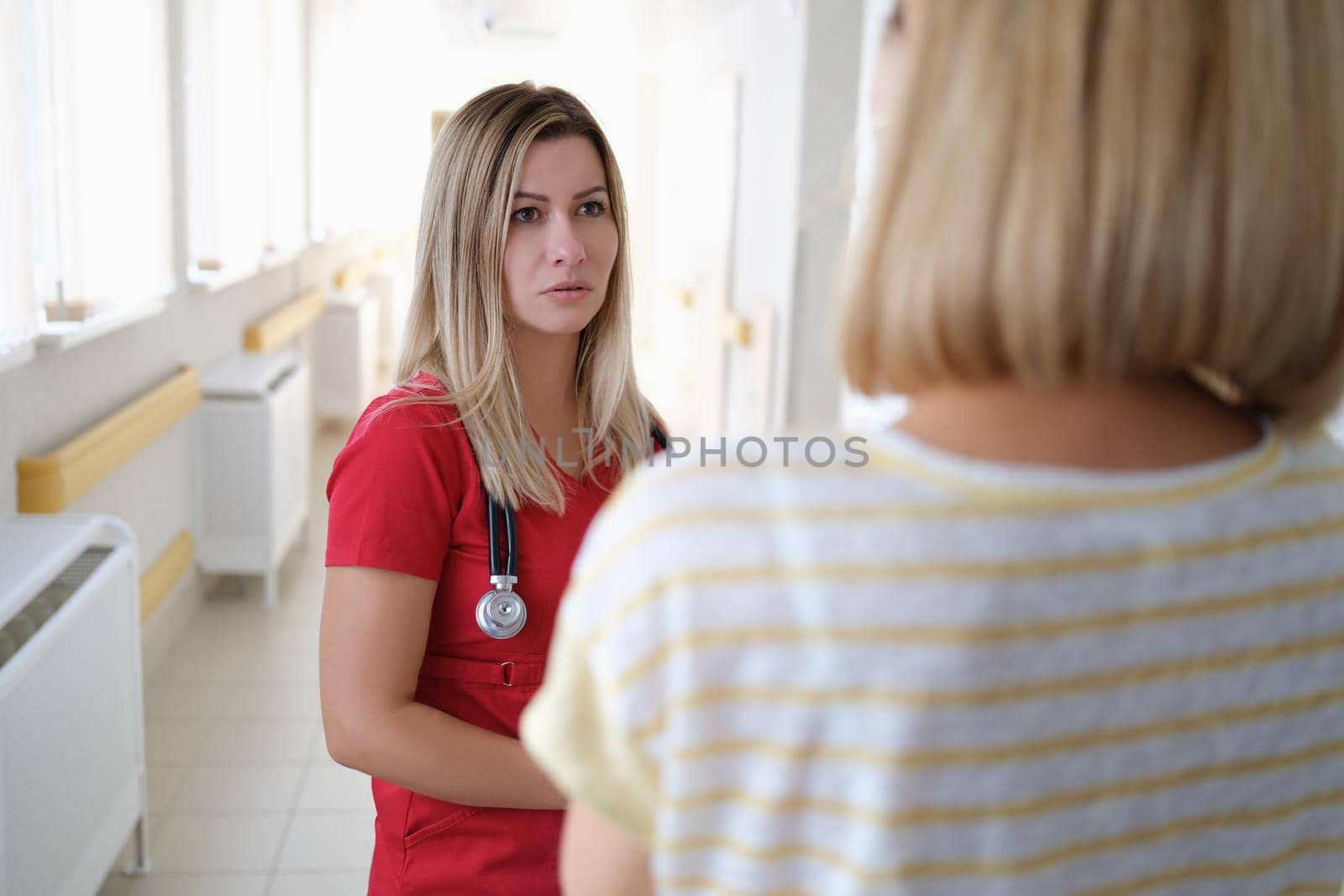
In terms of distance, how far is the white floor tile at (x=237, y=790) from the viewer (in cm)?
324

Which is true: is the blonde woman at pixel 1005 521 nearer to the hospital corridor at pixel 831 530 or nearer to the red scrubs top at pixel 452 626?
the hospital corridor at pixel 831 530

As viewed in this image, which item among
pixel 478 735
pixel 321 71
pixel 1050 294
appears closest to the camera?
pixel 1050 294

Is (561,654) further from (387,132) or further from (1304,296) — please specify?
(387,132)

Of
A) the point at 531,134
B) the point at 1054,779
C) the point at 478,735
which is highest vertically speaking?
the point at 531,134

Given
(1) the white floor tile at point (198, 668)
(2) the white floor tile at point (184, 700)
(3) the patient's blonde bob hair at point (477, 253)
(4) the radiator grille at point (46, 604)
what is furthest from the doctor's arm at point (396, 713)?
(1) the white floor tile at point (198, 668)

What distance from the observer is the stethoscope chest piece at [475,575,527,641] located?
1.38 metres

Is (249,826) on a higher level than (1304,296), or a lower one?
lower

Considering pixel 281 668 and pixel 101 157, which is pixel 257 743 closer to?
pixel 281 668

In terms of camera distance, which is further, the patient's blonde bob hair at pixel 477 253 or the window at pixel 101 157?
the window at pixel 101 157

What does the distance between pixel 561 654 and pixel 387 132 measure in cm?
1093

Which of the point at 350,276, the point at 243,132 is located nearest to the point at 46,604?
the point at 243,132

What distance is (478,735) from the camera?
1360 mm

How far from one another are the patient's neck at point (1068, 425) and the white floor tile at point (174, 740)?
11.3 ft

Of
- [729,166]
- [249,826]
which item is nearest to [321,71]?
[729,166]
